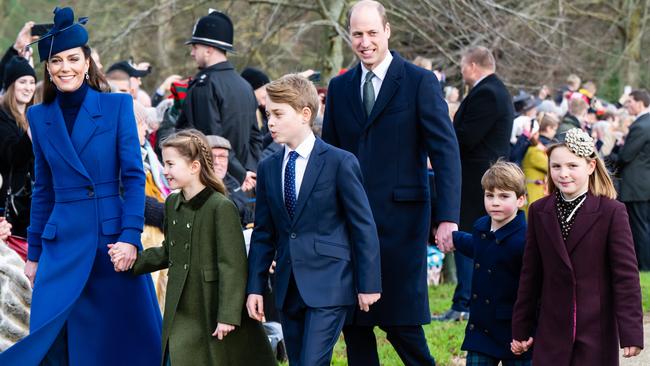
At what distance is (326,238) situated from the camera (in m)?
5.29

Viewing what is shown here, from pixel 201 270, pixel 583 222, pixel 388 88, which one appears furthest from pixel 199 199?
pixel 583 222

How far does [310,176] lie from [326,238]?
0.32 metres

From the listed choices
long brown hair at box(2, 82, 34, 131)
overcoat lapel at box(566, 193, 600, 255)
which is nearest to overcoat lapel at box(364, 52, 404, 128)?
overcoat lapel at box(566, 193, 600, 255)

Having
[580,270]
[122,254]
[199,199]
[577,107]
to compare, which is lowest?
[577,107]

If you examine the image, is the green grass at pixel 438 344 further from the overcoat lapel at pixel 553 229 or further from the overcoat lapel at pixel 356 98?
the overcoat lapel at pixel 553 229

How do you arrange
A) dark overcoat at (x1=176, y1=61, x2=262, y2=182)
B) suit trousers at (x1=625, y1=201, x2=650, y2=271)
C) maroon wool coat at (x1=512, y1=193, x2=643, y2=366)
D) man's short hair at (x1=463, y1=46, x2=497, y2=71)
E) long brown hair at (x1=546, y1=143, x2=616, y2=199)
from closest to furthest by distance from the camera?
maroon wool coat at (x1=512, y1=193, x2=643, y2=366) < long brown hair at (x1=546, y1=143, x2=616, y2=199) < dark overcoat at (x1=176, y1=61, x2=262, y2=182) < man's short hair at (x1=463, y1=46, x2=497, y2=71) < suit trousers at (x1=625, y1=201, x2=650, y2=271)

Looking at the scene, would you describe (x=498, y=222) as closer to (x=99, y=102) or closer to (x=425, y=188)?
(x=425, y=188)

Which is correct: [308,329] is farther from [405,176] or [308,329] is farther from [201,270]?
[405,176]

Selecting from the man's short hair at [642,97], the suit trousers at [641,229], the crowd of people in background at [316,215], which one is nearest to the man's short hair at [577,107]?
the man's short hair at [642,97]

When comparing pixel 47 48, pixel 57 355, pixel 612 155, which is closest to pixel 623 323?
pixel 57 355

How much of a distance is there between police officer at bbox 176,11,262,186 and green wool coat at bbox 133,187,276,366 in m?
2.68

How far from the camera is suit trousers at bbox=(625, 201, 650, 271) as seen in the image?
13.8 metres

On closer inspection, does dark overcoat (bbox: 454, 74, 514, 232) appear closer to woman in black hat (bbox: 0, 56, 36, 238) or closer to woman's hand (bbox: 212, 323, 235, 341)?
woman in black hat (bbox: 0, 56, 36, 238)

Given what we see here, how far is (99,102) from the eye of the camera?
5734 mm
